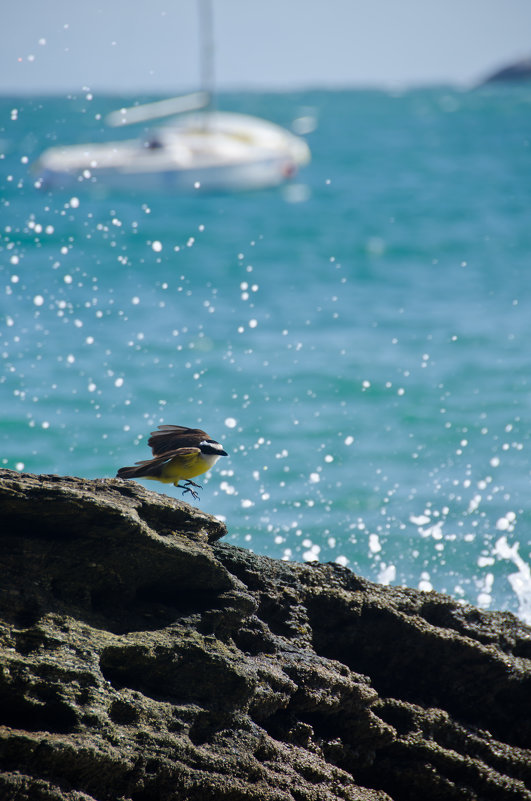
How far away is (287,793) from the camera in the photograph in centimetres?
260

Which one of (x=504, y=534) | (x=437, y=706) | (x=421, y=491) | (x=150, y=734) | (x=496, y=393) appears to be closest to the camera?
(x=150, y=734)

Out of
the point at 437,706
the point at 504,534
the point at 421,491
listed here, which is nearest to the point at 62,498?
the point at 437,706

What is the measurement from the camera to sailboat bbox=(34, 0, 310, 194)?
24547mm

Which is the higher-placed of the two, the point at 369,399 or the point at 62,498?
the point at 369,399

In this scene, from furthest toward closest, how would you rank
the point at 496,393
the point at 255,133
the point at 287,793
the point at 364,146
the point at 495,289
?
the point at 364,146, the point at 255,133, the point at 495,289, the point at 496,393, the point at 287,793

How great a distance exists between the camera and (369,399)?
11.1 m

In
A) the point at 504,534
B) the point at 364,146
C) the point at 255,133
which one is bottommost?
the point at 504,534

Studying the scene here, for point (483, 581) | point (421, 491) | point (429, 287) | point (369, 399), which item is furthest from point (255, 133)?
point (483, 581)

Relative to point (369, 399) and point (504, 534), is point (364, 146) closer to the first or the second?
point (369, 399)

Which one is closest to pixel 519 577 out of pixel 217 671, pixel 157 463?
pixel 157 463

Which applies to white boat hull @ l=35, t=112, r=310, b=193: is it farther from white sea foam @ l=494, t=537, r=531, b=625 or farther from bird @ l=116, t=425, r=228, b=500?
bird @ l=116, t=425, r=228, b=500

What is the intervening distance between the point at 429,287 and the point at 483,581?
10.5 metres

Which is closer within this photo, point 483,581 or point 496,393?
point 483,581

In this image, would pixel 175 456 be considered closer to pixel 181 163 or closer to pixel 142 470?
pixel 142 470
